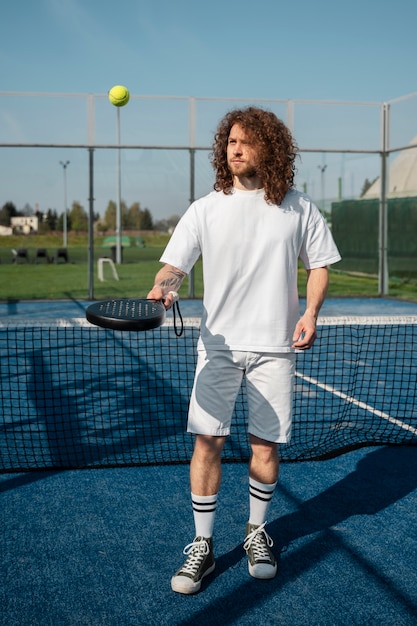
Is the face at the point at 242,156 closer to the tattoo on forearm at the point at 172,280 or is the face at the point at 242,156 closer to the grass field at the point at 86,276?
the tattoo on forearm at the point at 172,280

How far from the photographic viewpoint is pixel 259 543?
3.01 metres

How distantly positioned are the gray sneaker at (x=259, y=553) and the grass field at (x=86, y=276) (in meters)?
11.3

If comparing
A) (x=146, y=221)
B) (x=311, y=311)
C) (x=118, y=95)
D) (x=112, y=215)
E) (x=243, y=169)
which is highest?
(x=118, y=95)

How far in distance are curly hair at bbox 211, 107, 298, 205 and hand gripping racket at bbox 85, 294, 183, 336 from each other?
21.5 inches

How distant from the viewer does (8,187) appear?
1372cm

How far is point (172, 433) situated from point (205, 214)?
2.39 meters

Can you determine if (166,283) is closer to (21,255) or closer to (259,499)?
(259,499)

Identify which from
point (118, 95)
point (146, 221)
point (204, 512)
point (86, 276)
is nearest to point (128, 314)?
point (204, 512)

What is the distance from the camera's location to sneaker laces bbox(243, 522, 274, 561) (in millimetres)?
2958

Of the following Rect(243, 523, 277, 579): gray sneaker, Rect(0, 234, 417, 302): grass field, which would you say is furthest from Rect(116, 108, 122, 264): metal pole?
Rect(243, 523, 277, 579): gray sneaker

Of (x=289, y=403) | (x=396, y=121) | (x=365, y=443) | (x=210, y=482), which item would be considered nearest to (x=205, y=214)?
(x=289, y=403)

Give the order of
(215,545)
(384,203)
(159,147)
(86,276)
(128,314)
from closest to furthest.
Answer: (128,314)
(215,545)
(159,147)
(384,203)
(86,276)

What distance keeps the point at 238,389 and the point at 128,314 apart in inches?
22.1

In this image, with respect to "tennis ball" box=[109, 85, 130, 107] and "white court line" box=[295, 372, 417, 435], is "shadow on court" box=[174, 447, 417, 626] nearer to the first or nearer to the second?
"white court line" box=[295, 372, 417, 435]
